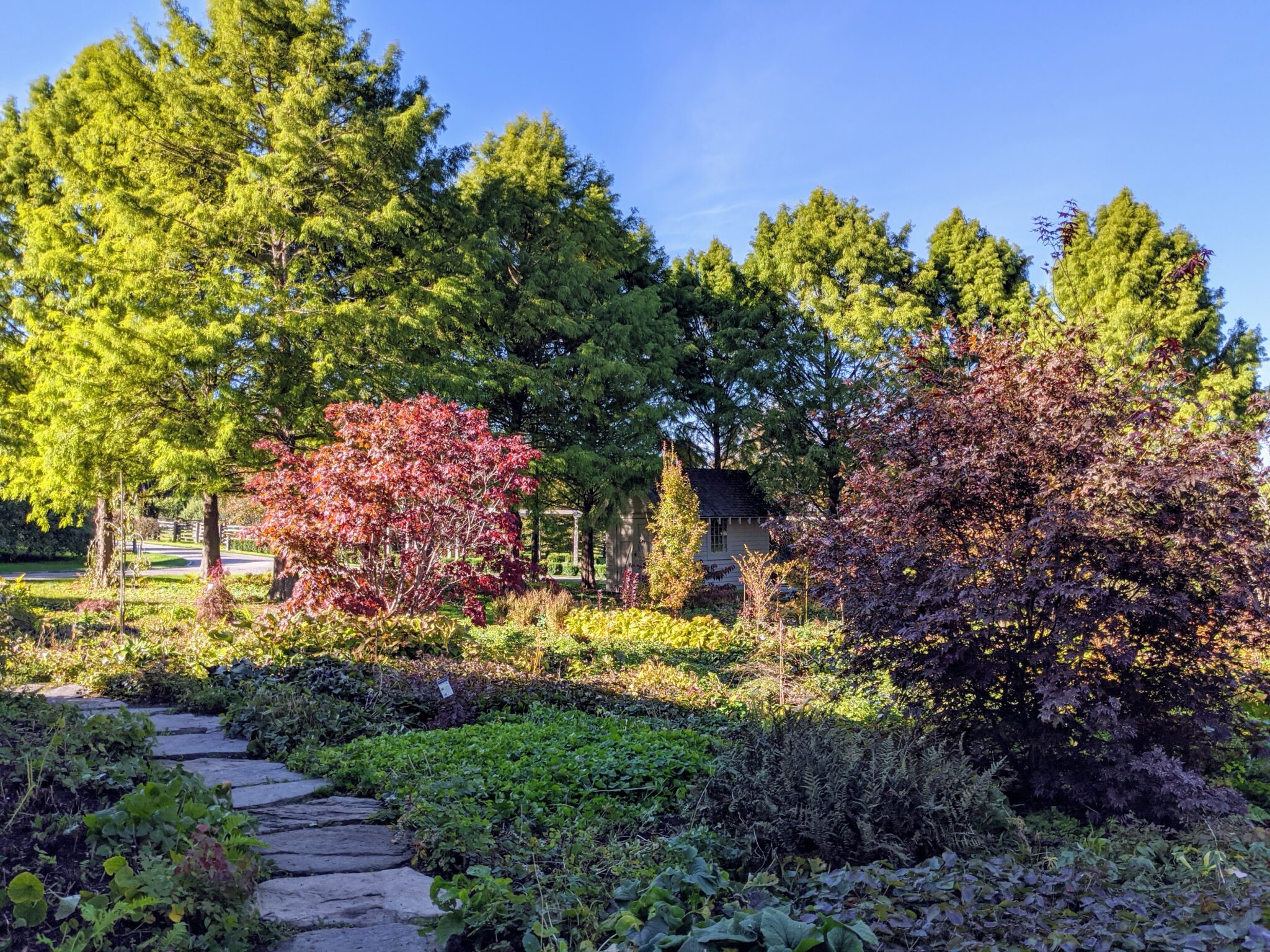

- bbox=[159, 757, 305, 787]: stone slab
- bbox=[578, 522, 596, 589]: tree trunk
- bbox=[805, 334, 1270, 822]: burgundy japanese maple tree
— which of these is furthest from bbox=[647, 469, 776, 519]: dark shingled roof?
bbox=[159, 757, 305, 787]: stone slab

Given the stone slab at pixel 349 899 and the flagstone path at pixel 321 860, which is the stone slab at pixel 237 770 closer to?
the flagstone path at pixel 321 860

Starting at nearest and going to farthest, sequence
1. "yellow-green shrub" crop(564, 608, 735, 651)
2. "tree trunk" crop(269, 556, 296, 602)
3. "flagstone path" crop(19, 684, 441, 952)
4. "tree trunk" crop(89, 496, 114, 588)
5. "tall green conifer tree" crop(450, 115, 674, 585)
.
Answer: "flagstone path" crop(19, 684, 441, 952)
"yellow-green shrub" crop(564, 608, 735, 651)
"tree trunk" crop(269, 556, 296, 602)
"tree trunk" crop(89, 496, 114, 588)
"tall green conifer tree" crop(450, 115, 674, 585)

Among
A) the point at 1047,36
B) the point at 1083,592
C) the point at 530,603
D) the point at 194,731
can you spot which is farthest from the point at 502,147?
the point at 1083,592

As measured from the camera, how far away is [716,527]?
857 inches

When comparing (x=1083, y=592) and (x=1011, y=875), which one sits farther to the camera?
→ (x=1083, y=592)

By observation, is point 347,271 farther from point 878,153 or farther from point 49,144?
point 878,153

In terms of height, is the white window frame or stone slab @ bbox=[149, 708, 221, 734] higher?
the white window frame

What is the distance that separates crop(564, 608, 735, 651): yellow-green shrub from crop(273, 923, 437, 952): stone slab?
7099mm

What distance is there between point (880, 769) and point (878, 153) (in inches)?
271

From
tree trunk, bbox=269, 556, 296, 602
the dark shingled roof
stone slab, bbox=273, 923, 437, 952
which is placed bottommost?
stone slab, bbox=273, 923, 437, 952

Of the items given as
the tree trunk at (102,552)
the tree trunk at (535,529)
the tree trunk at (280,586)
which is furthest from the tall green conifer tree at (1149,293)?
the tree trunk at (102,552)

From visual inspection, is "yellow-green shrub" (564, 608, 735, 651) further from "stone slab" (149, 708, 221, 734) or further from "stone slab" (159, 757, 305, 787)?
"stone slab" (159, 757, 305, 787)

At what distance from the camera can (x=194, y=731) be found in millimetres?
5527

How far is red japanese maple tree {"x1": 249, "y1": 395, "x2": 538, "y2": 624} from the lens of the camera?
7.88m
